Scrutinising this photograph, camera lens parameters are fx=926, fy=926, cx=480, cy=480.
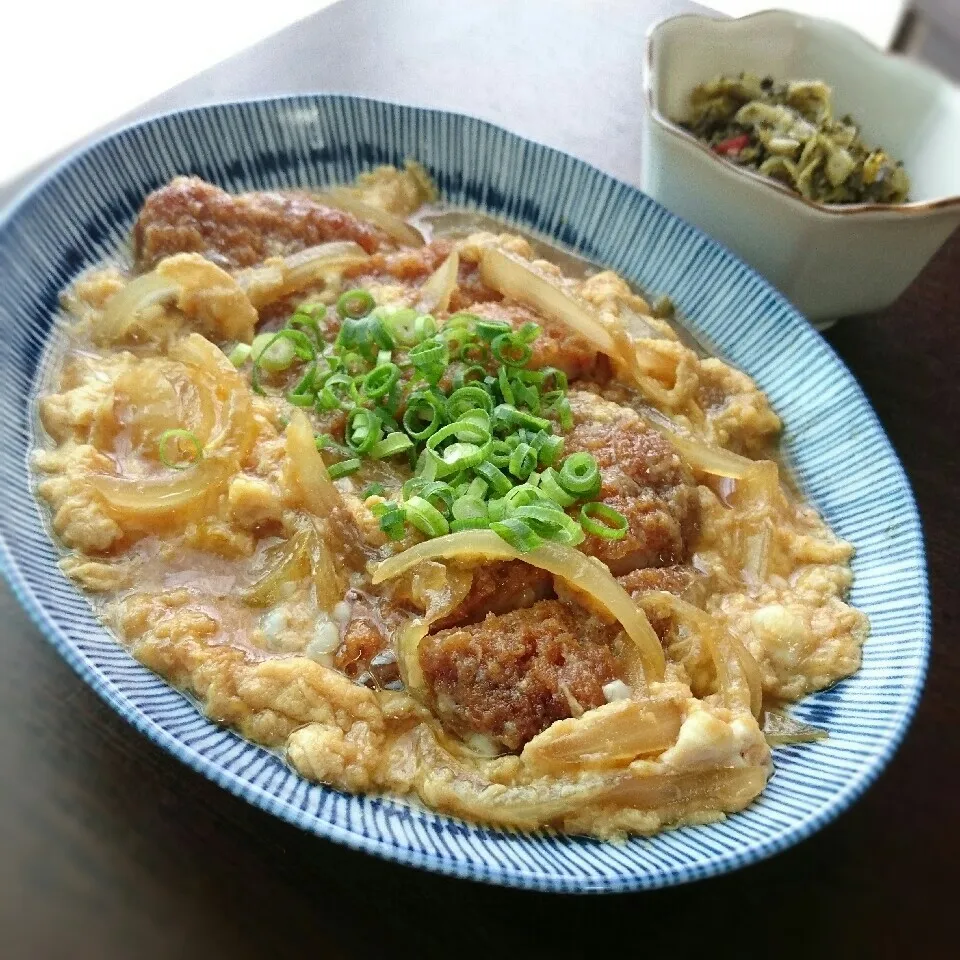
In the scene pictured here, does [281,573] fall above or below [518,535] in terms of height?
below

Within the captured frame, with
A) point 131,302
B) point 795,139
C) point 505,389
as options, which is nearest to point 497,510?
point 505,389

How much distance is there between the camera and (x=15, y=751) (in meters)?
1.83

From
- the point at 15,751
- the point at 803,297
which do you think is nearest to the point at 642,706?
the point at 15,751

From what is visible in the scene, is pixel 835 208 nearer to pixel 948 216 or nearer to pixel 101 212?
pixel 948 216

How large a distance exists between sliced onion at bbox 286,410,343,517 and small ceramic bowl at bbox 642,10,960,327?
1.43 meters

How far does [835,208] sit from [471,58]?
6.66ft

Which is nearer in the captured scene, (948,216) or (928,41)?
(928,41)

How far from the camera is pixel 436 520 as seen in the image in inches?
80.7

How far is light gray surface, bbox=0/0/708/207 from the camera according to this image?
3.60 meters

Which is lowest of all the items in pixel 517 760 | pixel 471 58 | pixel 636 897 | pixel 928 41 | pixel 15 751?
pixel 15 751

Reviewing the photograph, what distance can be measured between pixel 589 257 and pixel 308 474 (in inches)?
53.9

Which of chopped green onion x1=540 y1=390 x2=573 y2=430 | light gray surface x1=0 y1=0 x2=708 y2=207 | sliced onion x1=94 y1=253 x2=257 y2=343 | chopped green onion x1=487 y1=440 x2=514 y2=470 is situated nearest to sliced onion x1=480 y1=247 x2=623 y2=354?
chopped green onion x1=540 y1=390 x2=573 y2=430

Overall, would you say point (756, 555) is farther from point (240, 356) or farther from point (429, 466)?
point (240, 356)

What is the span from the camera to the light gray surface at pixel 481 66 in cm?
360
